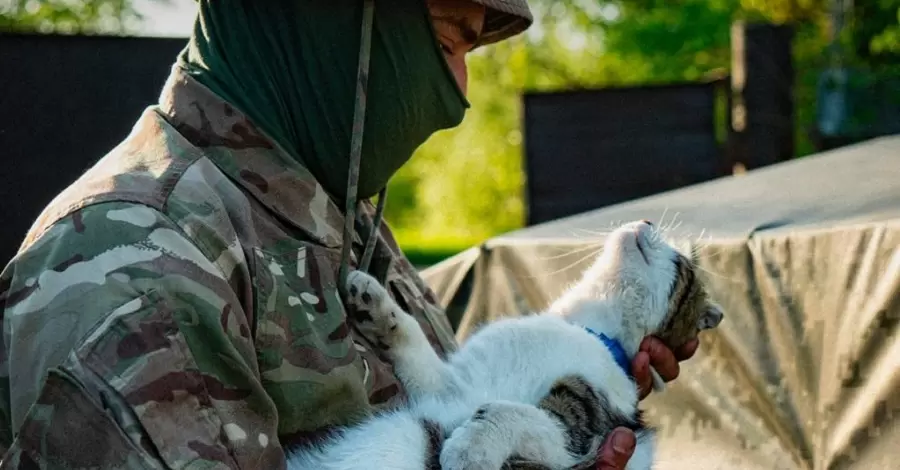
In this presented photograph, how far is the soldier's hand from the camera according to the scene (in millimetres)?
3918

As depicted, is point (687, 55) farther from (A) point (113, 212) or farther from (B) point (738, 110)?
(A) point (113, 212)

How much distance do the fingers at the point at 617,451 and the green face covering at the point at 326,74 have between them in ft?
3.08

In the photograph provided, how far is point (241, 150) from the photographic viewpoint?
2768 mm

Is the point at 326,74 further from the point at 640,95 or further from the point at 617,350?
Answer: the point at 640,95

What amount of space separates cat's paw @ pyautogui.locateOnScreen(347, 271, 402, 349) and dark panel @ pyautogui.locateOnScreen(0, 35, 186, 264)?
2.14m

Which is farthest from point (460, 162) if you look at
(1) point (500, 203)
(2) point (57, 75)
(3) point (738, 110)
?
(2) point (57, 75)

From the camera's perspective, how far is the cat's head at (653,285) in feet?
13.4

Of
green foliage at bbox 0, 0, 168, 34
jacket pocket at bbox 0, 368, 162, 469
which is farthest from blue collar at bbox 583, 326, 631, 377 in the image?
Answer: green foliage at bbox 0, 0, 168, 34

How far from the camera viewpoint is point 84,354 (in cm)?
221

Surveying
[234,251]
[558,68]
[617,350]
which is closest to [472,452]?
[234,251]

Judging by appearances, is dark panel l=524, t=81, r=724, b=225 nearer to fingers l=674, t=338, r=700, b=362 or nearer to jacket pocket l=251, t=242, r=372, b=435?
fingers l=674, t=338, r=700, b=362

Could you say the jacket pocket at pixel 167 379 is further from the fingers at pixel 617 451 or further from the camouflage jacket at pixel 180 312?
the fingers at pixel 617 451

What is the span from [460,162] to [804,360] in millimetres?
36476

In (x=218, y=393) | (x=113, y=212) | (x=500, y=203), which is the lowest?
(x=500, y=203)
